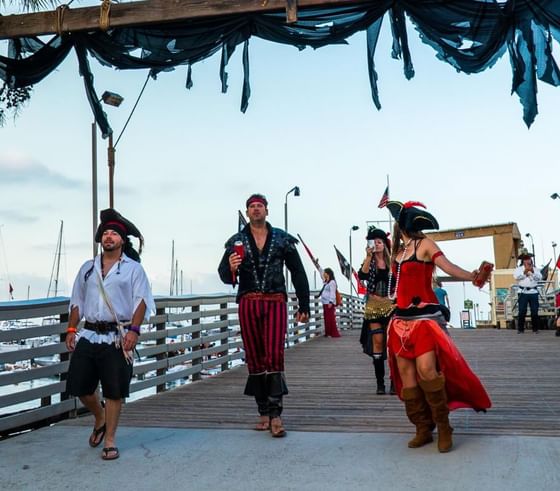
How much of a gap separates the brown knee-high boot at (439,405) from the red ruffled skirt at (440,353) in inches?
6.9

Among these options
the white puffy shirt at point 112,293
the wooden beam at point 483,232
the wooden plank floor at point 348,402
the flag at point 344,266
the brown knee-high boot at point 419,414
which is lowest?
the wooden plank floor at point 348,402

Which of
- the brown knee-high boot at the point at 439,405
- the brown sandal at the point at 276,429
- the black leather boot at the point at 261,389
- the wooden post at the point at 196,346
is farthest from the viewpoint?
the wooden post at the point at 196,346

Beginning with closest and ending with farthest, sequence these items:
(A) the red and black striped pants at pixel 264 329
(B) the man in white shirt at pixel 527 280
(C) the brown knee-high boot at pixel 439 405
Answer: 1. (C) the brown knee-high boot at pixel 439 405
2. (A) the red and black striped pants at pixel 264 329
3. (B) the man in white shirt at pixel 527 280

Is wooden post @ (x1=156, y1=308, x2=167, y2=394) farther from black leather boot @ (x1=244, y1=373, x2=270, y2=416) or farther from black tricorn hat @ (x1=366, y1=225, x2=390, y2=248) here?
black leather boot @ (x1=244, y1=373, x2=270, y2=416)

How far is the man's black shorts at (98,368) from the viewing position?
4797mm

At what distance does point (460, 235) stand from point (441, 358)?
32841 mm

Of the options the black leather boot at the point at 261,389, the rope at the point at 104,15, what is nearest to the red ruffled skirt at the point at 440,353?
the black leather boot at the point at 261,389

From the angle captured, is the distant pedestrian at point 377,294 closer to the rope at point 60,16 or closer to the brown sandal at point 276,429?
the brown sandal at point 276,429

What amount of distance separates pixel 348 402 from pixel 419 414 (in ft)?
8.23

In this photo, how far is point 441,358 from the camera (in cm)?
480

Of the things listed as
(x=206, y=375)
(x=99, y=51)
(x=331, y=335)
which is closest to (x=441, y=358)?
(x=99, y=51)

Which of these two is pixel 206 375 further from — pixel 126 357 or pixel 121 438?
pixel 126 357

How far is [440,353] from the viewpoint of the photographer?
15.7 feet

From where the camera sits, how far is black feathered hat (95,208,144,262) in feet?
16.5
